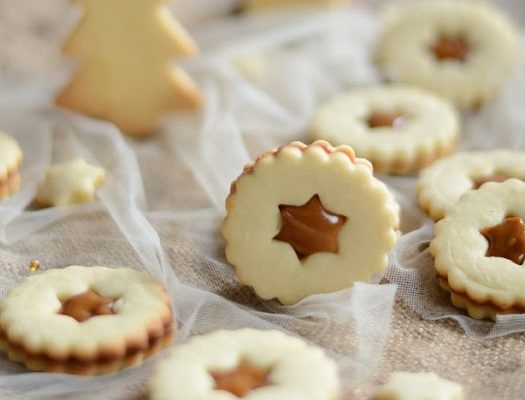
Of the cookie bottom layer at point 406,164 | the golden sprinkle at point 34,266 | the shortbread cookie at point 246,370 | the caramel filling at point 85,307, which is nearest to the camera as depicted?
the shortbread cookie at point 246,370

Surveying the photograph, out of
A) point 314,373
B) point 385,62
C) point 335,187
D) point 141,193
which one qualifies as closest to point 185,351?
point 314,373

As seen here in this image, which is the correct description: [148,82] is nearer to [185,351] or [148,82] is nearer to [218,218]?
[218,218]

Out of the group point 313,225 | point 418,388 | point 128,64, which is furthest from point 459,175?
point 128,64

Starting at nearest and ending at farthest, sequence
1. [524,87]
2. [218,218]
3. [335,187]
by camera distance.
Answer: [335,187] → [218,218] → [524,87]

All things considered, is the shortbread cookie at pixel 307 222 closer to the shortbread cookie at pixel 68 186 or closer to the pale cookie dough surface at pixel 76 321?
the pale cookie dough surface at pixel 76 321

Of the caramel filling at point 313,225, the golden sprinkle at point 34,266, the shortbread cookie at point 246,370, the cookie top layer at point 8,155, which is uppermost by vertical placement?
the caramel filling at point 313,225

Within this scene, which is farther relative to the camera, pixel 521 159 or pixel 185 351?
pixel 521 159

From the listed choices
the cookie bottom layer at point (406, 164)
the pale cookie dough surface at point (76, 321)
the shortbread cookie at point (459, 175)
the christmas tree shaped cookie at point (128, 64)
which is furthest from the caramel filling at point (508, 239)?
the christmas tree shaped cookie at point (128, 64)

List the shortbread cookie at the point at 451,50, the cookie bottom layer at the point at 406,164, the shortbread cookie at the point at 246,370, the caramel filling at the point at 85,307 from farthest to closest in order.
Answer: the shortbread cookie at the point at 451,50 < the cookie bottom layer at the point at 406,164 < the caramel filling at the point at 85,307 < the shortbread cookie at the point at 246,370
